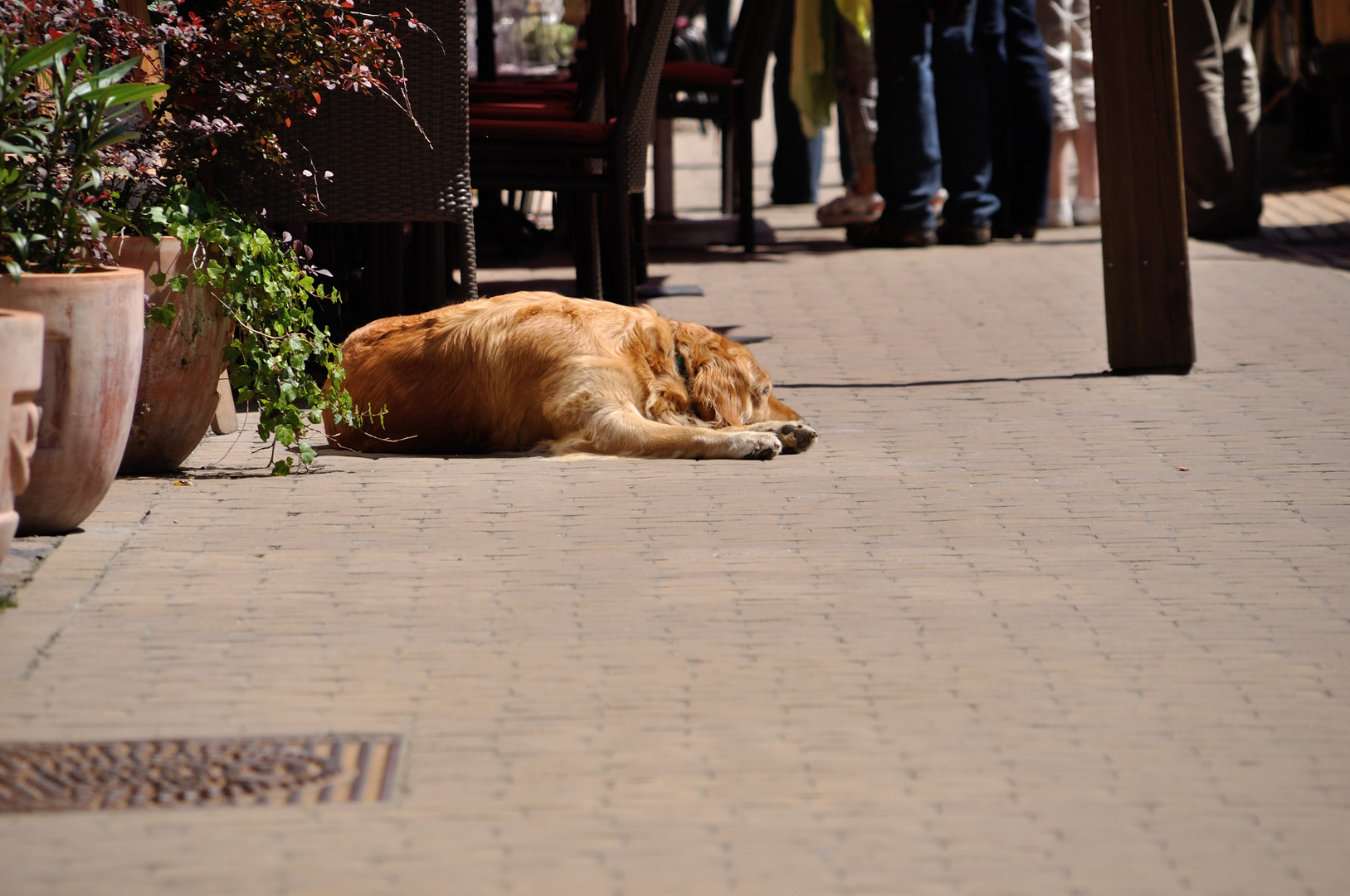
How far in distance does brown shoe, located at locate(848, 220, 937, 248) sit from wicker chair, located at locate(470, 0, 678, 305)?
3.56m

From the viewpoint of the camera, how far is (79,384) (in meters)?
3.44

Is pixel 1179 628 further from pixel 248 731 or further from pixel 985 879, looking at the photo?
pixel 248 731

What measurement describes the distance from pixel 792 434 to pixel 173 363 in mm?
1761

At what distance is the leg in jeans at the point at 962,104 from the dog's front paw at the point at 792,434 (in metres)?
4.67

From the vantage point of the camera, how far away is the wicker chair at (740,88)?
9164 millimetres

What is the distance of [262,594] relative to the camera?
326 centimetres

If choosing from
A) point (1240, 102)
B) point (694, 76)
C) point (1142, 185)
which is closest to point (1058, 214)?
point (1240, 102)

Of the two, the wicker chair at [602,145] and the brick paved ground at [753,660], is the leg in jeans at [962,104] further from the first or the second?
the brick paved ground at [753,660]

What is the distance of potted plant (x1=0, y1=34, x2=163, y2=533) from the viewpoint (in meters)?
3.38

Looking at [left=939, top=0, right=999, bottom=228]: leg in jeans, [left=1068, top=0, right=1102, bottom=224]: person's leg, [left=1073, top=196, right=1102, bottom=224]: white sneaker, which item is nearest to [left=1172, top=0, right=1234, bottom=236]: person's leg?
[left=1068, top=0, right=1102, bottom=224]: person's leg

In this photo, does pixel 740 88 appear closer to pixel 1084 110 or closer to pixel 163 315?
pixel 1084 110

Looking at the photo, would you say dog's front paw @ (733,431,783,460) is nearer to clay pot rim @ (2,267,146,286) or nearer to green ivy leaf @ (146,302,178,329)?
green ivy leaf @ (146,302,178,329)

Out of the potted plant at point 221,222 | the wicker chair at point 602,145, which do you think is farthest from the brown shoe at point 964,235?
the potted plant at point 221,222

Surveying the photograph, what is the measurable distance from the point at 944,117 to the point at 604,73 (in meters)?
2.88
